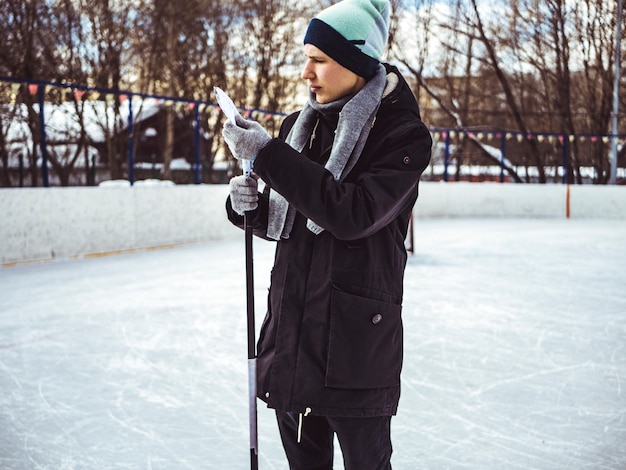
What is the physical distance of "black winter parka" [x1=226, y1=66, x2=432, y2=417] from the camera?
4.16 ft

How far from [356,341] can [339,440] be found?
232 millimetres

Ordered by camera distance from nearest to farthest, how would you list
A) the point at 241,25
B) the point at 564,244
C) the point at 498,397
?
the point at 498,397, the point at 564,244, the point at 241,25

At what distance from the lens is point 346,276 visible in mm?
1325

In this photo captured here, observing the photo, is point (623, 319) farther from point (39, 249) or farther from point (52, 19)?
point (52, 19)

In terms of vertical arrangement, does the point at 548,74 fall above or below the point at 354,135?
above

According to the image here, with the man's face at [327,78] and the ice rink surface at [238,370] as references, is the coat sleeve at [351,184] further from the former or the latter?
the ice rink surface at [238,370]

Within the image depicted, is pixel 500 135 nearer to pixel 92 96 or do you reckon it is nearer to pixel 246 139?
pixel 92 96

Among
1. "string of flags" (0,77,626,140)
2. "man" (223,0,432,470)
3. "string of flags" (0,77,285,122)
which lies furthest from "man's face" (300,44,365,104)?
"string of flags" (0,77,285,122)

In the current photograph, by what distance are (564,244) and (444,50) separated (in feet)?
37.2

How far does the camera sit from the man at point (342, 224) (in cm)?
128

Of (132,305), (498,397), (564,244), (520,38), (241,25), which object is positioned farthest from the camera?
(520,38)

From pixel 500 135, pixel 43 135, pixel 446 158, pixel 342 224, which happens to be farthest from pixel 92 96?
pixel 342 224

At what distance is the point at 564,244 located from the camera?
861 cm

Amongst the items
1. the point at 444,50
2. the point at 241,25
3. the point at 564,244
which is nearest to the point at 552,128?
the point at 444,50
